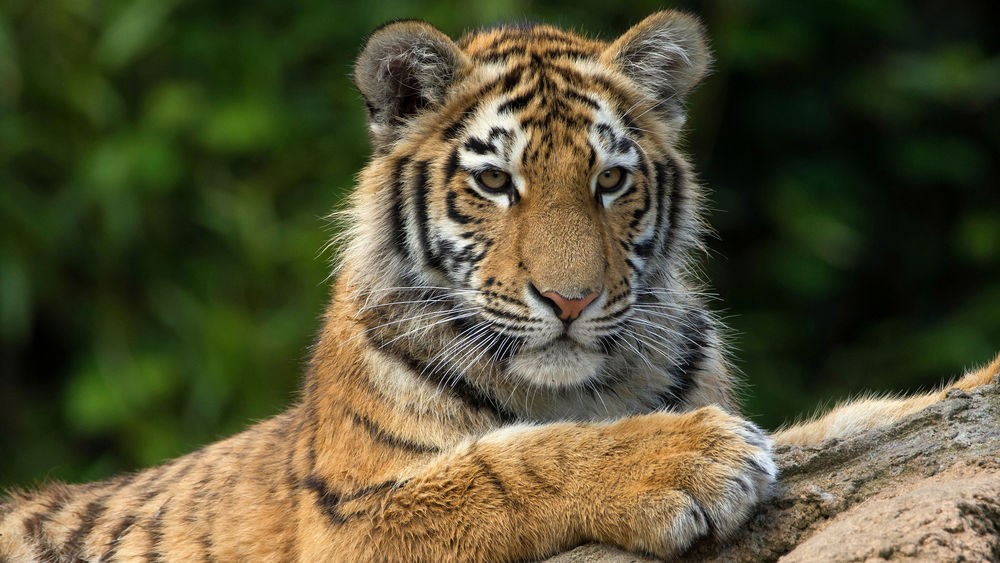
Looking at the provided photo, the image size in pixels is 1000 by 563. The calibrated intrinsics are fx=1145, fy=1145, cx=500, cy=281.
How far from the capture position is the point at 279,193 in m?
6.82

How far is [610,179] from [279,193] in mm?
3929

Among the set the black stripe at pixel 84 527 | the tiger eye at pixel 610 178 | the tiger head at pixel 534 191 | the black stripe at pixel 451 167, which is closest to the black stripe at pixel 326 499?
the tiger head at pixel 534 191

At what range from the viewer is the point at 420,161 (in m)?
3.42

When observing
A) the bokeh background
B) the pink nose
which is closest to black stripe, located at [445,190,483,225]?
the pink nose

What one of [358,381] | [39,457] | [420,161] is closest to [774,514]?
[358,381]

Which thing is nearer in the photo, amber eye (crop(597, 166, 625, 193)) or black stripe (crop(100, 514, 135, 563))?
amber eye (crop(597, 166, 625, 193))

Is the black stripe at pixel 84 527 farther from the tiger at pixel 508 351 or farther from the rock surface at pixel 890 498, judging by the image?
the rock surface at pixel 890 498

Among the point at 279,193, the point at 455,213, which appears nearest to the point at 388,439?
the point at 455,213

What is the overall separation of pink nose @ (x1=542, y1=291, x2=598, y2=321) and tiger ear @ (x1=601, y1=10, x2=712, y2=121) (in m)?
0.97

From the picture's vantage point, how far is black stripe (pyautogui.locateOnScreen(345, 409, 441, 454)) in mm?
3035

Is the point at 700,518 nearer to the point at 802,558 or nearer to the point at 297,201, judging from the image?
the point at 802,558

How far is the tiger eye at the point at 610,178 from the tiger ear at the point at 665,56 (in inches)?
19.1

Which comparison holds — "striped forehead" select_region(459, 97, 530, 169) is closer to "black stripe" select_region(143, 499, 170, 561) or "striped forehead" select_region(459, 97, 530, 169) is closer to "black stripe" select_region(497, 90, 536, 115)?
"black stripe" select_region(497, 90, 536, 115)

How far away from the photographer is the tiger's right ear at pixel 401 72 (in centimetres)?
337
